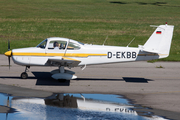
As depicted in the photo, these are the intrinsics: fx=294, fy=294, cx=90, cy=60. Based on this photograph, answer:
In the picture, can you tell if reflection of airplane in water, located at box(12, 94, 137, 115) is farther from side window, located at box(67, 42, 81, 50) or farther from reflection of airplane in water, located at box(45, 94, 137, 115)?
side window, located at box(67, 42, 81, 50)

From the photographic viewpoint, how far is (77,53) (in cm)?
1452

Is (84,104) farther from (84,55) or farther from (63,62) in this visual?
(84,55)

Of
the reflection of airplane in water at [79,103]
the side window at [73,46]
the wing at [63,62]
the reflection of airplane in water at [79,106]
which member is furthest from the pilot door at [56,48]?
the reflection of airplane in water at [79,103]

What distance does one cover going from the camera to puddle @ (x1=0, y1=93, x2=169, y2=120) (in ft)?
31.2

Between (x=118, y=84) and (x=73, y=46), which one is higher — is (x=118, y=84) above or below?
below

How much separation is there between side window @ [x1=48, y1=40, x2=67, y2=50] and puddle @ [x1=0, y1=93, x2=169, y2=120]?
9.90 ft

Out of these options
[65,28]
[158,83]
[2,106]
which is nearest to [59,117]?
[2,106]

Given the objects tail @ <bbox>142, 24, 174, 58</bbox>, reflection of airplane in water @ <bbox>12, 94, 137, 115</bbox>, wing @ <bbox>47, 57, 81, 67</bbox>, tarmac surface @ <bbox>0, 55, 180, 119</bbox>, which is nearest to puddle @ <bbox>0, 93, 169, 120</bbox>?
reflection of airplane in water @ <bbox>12, 94, 137, 115</bbox>

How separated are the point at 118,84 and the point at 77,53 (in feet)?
8.25

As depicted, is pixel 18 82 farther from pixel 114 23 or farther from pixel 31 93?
pixel 114 23

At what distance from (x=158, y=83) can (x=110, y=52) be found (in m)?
2.85

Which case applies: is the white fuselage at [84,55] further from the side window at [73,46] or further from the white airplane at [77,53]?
the side window at [73,46]

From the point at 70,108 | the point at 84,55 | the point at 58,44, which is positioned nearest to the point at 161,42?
the point at 84,55

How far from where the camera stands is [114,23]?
1736 inches
